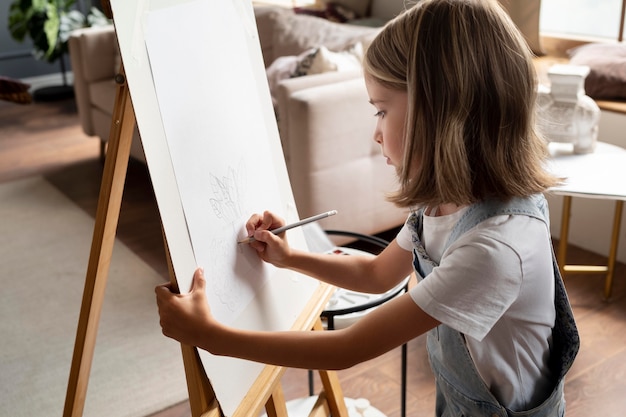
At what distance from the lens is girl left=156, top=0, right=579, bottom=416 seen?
0.95 meters

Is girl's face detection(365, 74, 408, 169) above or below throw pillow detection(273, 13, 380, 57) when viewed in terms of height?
above

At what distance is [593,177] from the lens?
84.7 inches

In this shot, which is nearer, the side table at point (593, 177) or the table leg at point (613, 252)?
the side table at point (593, 177)

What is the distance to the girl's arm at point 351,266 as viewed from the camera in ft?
4.10

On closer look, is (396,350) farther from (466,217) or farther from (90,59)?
(90,59)

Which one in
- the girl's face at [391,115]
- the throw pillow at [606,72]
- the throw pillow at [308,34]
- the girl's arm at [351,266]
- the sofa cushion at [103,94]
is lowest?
the sofa cushion at [103,94]

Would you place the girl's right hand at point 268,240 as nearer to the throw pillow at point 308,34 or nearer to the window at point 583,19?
the throw pillow at point 308,34

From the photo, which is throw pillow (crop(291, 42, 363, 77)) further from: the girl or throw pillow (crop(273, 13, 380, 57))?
the girl

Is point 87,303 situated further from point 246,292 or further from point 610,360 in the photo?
point 610,360

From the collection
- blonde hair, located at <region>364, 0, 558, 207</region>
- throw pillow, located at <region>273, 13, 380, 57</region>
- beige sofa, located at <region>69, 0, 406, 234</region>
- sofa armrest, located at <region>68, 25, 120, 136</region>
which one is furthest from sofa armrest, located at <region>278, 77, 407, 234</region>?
sofa armrest, located at <region>68, 25, 120, 136</region>

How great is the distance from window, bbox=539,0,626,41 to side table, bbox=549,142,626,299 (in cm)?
110

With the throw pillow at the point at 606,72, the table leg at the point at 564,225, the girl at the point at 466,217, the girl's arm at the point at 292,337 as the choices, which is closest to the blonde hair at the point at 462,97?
the girl at the point at 466,217

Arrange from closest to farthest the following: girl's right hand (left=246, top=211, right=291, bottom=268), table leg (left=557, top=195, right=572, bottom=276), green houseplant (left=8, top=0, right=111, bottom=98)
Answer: girl's right hand (left=246, top=211, right=291, bottom=268) < table leg (left=557, top=195, right=572, bottom=276) < green houseplant (left=8, top=0, right=111, bottom=98)

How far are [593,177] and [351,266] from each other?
1.17 meters
